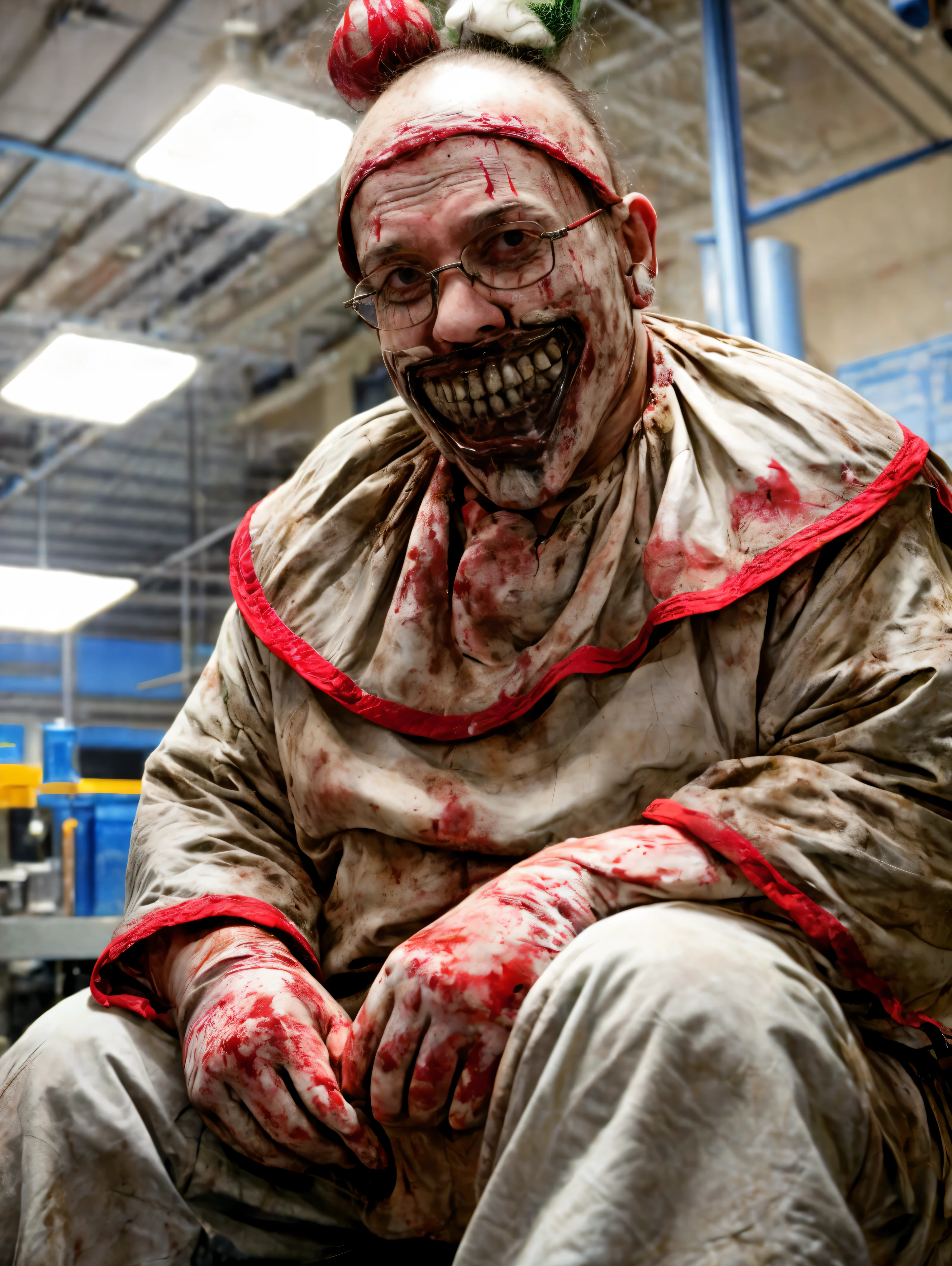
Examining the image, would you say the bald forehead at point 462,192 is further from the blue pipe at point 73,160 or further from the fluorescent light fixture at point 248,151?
the blue pipe at point 73,160

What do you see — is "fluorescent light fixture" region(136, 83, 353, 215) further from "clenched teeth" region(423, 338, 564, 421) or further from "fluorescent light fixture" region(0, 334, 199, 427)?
"clenched teeth" region(423, 338, 564, 421)

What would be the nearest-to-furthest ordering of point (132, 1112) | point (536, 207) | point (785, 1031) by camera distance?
point (785, 1031) < point (132, 1112) < point (536, 207)

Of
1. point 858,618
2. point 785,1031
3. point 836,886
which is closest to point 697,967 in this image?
point 785,1031

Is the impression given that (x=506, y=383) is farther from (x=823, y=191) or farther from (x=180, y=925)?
(x=823, y=191)

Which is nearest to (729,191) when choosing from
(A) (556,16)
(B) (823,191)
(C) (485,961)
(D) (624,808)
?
(B) (823,191)

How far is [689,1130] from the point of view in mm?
750

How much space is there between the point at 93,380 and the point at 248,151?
3.79 ft

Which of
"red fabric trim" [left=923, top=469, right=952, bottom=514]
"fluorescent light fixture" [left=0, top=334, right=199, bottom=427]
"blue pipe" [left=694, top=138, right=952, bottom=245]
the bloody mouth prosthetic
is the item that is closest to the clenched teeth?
the bloody mouth prosthetic

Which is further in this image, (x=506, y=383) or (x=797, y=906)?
(x=506, y=383)

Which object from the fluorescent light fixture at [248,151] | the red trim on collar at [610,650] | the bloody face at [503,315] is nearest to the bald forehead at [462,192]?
the bloody face at [503,315]

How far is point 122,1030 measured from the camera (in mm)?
1091

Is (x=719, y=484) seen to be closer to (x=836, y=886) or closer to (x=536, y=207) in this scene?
(x=536, y=207)

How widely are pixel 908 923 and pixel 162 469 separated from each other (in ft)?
13.2

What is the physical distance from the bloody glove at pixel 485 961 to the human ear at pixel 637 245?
1.88ft
